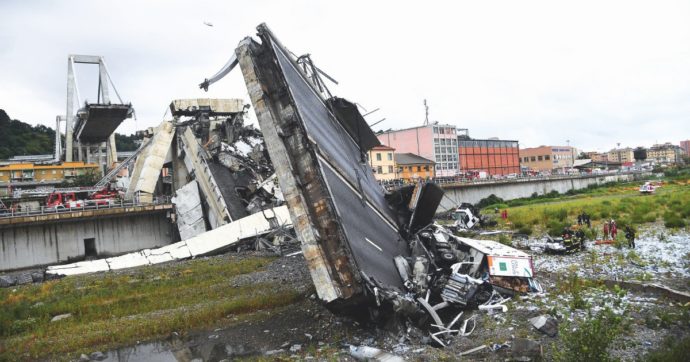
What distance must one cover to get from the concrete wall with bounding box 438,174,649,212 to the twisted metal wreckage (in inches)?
1273

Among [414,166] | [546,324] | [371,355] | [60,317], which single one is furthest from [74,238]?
[414,166]

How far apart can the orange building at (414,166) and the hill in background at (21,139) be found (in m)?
45.4

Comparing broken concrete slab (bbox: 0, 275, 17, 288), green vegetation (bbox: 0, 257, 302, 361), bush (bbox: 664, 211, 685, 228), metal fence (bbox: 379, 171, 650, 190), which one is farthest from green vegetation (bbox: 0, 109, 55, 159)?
bush (bbox: 664, 211, 685, 228)

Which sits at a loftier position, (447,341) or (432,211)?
(432,211)

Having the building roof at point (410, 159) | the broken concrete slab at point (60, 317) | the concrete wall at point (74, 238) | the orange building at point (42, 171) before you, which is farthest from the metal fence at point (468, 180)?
the orange building at point (42, 171)

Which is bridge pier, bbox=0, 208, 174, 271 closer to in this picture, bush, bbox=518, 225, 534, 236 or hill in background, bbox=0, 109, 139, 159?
bush, bbox=518, 225, 534, 236

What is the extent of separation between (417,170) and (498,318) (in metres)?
57.1

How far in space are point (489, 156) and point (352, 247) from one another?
252ft

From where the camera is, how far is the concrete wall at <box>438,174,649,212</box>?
2021 inches

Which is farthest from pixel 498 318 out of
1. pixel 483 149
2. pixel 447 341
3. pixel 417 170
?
pixel 483 149

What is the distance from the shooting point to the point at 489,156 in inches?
3184

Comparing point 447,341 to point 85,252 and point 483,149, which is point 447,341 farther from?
point 483,149

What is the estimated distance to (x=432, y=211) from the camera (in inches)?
672

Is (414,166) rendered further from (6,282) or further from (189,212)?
(6,282)
